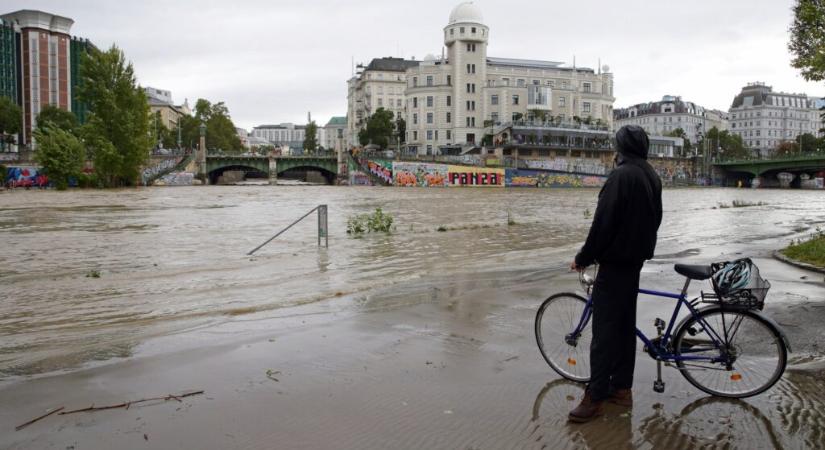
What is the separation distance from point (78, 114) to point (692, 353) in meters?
129

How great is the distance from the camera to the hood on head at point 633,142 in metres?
4.80

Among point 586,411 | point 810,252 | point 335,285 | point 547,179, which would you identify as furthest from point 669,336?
point 547,179

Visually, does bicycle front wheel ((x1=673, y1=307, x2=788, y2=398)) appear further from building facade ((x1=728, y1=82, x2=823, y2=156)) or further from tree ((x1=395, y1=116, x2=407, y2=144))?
building facade ((x1=728, y1=82, x2=823, y2=156))

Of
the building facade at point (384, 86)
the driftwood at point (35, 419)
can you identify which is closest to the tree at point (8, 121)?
the building facade at point (384, 86)

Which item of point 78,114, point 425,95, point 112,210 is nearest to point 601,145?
point 425,95

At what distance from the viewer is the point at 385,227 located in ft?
72.4

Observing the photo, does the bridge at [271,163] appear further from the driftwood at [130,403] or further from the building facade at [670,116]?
the building facade at [670,116]

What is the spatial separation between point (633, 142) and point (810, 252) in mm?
9851

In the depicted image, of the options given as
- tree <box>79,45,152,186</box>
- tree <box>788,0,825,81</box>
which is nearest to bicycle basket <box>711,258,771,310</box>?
tree <box>788,0,825,81</box>

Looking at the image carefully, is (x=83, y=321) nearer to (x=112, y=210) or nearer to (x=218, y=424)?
(x=218, y=424)

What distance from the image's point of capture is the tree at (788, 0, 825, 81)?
14.3 meters

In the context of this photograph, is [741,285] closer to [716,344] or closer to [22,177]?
[716,344]

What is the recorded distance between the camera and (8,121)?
8950 cm

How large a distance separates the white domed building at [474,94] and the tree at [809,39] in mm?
85343
